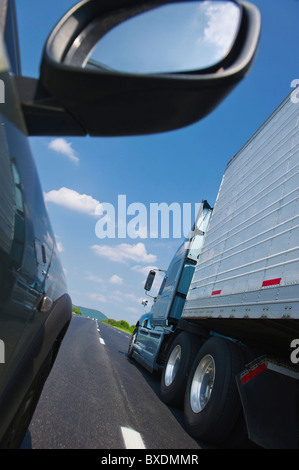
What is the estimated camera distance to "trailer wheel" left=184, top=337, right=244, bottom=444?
158 inches

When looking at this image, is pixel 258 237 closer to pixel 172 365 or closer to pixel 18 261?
pixel 18 261

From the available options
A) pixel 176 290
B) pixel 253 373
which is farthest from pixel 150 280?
pixel 253 373

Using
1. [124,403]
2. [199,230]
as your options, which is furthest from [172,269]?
[124,403]

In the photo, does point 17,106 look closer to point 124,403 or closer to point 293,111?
point 293,111

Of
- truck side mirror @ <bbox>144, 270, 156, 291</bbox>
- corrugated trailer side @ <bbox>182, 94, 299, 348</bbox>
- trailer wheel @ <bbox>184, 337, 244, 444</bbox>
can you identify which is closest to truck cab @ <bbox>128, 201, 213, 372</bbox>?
corrugated trailer side @ <bbox>182, 94, 299, 348</bbox>

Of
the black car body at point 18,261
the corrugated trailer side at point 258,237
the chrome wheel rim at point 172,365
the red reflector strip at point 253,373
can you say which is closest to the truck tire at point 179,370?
the chrome wheel rim at point 172,365

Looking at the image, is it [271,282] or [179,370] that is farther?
[179,370]

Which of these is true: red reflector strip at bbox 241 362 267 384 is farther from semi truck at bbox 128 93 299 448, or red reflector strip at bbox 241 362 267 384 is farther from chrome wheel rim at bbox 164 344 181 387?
chrome wheel rim at bbox 164 344 181 387

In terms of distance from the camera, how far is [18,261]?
1.24 meters

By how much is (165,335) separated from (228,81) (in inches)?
282

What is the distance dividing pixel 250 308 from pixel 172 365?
332 cm

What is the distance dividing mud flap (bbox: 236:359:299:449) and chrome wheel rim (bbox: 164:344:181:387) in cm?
239
